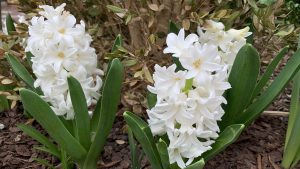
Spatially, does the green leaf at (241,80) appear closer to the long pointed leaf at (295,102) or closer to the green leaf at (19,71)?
the long pointed leaf at (295,102)

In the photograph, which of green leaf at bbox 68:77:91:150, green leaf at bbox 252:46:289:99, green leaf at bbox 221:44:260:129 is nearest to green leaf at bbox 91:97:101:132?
green leaf at bbox 68:77:91:150

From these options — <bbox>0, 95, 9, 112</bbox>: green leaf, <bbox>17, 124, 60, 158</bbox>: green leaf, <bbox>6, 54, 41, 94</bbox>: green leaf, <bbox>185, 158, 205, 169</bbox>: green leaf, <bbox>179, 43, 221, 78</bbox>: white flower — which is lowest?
<bbox>0, 95, 9, 112</bbox>: green leaf

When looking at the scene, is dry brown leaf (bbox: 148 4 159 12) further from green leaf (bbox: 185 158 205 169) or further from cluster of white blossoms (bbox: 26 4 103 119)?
green leaf (bbox: 185 158 205 169)

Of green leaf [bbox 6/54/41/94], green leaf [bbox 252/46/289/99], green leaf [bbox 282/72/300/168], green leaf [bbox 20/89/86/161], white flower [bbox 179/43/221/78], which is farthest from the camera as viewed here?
green leaf [bbox 6/54/41/94]

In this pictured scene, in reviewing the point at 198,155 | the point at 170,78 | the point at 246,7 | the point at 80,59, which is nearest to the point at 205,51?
the point at 170,78

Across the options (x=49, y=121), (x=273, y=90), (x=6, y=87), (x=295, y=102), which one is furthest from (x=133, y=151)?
(x=6, y=87)

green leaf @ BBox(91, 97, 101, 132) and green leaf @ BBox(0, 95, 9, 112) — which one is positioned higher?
green leaf @ BBox(91, 97, 101, 132)

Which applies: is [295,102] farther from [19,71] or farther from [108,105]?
[19,71]
